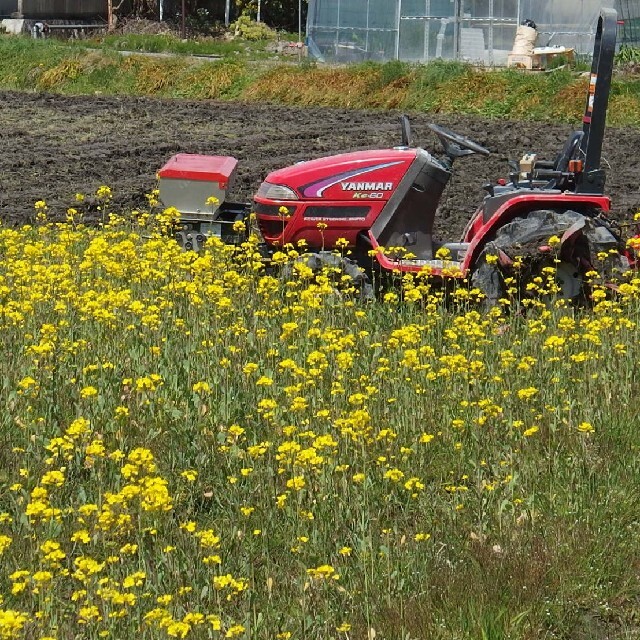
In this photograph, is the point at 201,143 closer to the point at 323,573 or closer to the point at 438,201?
the point at 438,201

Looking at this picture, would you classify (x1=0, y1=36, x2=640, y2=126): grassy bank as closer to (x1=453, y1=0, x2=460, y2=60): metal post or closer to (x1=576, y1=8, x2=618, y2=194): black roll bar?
(x1=453, y1=0, x2=460, y2=60): metal post

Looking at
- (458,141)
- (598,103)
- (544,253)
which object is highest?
(598,103)

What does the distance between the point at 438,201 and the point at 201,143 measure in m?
9.43

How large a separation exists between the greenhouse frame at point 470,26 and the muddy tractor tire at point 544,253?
18058 mm

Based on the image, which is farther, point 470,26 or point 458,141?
point 470,26

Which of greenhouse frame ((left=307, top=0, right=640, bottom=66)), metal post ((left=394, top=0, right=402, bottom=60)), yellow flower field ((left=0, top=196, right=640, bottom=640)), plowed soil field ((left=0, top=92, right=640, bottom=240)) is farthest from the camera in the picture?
metal post ((left=394, top=0, right=402, bottom=60))

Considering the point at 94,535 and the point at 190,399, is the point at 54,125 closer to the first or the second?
the point at 190,399

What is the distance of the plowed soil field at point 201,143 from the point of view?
12648mm

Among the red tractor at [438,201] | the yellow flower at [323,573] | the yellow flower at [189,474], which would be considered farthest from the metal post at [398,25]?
the yellow flower at [323,573]

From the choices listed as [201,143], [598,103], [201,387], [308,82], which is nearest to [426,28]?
[308,82]

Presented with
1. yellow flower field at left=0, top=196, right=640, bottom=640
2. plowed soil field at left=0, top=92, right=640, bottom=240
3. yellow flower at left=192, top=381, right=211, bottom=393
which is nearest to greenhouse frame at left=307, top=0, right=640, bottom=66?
plowed soil field at left=0, top=92, right=640, bottom=240

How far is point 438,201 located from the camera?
25.8ft

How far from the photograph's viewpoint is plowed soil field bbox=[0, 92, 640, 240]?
41.5 feet

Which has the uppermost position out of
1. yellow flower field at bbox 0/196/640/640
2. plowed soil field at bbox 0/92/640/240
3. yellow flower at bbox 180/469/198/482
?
yellow flower at bbox 180/469/198/482
